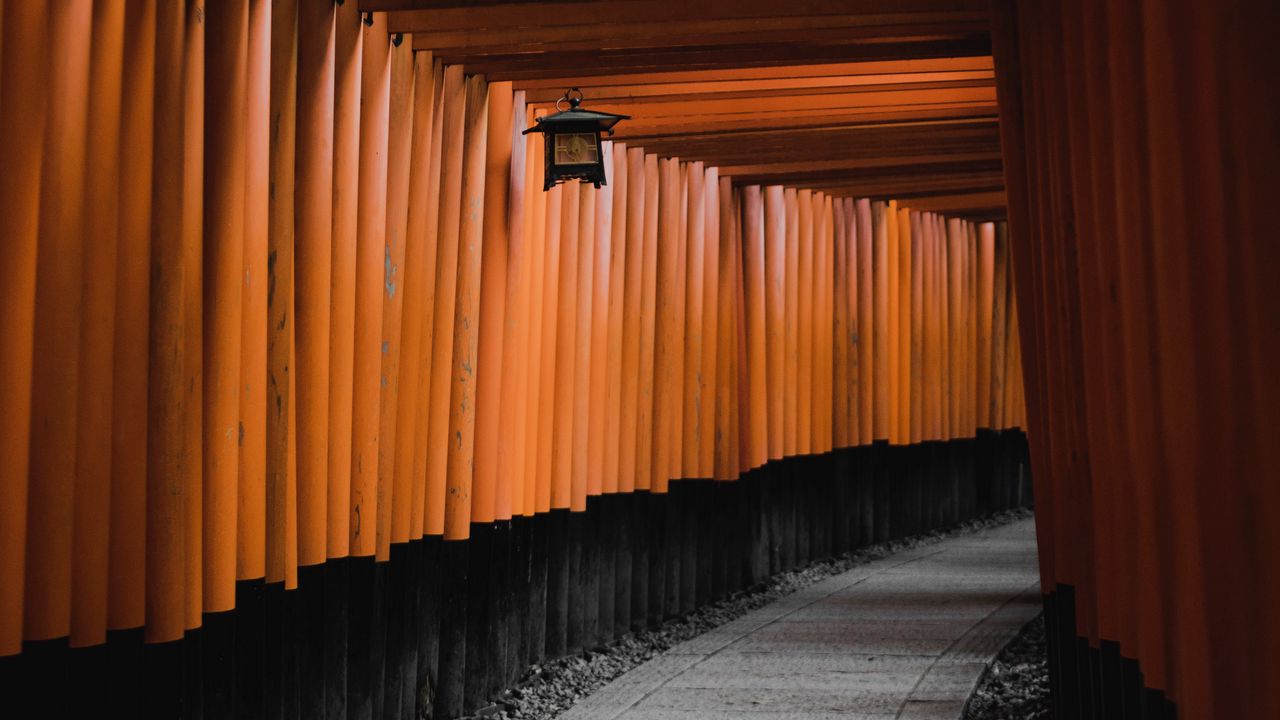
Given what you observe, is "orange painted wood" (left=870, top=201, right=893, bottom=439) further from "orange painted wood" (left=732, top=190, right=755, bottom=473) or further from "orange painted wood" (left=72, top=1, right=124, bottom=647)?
"orange painted wood" (left=72, top=1, right=124, bottom=647)

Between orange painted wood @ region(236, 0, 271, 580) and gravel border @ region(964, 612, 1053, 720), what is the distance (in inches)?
147

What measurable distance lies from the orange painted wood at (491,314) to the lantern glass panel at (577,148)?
29.3 inches

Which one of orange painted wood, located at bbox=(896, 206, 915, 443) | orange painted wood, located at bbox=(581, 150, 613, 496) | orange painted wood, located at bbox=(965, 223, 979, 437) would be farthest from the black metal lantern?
orange painted wood, located at bbox=(965, 223, 979, 437)

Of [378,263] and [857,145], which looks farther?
[857,145]

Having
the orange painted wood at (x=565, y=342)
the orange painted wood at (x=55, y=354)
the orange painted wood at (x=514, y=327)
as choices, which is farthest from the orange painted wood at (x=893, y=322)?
the orange painted wood at (x=55, y=354)

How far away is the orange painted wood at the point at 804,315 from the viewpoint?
43.6 ft

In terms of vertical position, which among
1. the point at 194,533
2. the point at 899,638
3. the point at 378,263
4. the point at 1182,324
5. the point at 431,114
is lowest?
the point at 899,638

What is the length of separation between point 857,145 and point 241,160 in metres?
6.13

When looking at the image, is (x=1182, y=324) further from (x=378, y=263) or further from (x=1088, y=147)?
(x=378, y=263)

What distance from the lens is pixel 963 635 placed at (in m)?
9.73

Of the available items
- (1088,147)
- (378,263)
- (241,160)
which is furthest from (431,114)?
(1088,147)

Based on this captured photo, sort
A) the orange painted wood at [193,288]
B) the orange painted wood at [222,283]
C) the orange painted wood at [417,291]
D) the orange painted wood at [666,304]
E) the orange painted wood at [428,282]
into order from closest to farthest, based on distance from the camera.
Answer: the orange painted wood at [193,288] < the orange painted wood at [222,283] < the orange painted wood at [417,291] < the orange painted wood at [428,282] < the orange painted wood at [666,304]

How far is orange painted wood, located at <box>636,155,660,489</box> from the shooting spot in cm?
1046

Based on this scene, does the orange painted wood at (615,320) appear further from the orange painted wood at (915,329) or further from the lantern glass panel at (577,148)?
the orange painted wood at (915,329)
